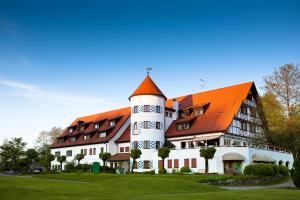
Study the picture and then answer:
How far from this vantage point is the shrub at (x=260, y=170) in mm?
39375

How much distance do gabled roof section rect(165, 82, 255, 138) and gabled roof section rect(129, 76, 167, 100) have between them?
225 inches

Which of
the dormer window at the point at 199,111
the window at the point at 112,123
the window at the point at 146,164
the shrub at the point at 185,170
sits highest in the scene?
the dormer window at the point at 199,111

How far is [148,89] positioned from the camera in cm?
5484

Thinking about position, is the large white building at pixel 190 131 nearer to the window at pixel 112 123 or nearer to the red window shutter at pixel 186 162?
the window at pixel 112 123

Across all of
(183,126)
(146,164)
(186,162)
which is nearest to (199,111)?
(183,126)

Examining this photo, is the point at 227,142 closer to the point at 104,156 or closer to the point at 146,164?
the point at 146,164

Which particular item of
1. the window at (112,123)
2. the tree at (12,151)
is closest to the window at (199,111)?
the window at (112,123)

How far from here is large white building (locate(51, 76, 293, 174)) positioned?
46188 millimetres

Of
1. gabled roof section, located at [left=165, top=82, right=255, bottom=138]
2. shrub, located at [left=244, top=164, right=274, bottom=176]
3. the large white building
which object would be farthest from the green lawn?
gabled roof section, located at [left=165, top=82, right=255, bottom=138]

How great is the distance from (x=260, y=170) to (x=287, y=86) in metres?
18.4

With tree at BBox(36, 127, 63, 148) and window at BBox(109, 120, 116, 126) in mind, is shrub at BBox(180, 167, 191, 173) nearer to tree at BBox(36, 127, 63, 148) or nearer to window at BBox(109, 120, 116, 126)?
window at BBox(109, 120, 116, 126)

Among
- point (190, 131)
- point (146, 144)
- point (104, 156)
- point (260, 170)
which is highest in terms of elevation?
point (190, 131)

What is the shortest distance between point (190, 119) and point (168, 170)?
8.75 m

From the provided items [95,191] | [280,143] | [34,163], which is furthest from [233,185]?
[34,163]
